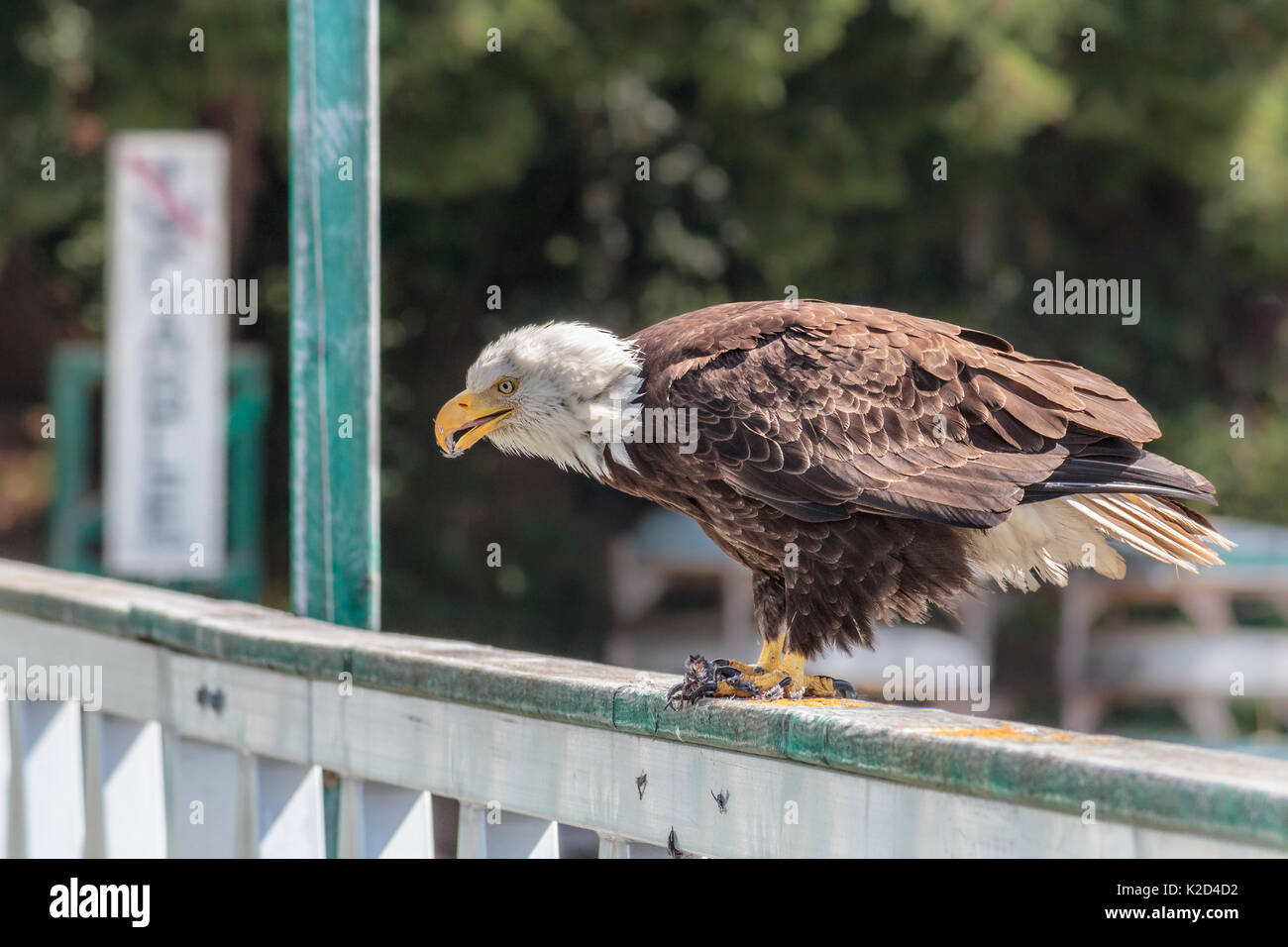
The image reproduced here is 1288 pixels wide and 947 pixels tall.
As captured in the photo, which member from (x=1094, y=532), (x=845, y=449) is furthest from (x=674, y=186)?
(x=845, y=449)

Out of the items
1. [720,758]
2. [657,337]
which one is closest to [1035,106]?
[657,337]

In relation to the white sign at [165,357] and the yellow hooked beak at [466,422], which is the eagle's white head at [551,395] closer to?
the yellow hooked beak at [466,422]

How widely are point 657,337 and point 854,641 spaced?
0.71m

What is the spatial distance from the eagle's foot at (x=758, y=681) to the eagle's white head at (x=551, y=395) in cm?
49

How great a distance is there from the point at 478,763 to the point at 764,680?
81cm

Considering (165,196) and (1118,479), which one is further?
(165,196)

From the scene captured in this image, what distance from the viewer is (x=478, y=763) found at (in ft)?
7.91

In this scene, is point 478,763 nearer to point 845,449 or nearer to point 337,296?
point 845,449

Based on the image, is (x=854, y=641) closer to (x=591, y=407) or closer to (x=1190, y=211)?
(x=591, y=407)

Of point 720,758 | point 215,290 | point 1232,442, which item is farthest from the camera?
point 1232,442

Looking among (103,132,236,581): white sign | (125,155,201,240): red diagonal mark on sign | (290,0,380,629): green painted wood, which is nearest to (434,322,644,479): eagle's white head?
(290,0,380,629): green painted wood

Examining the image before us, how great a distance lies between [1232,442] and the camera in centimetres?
1060

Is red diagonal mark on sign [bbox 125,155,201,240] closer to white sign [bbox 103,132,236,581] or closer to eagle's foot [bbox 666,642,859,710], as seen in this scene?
white sign [bbox 103,132,236,581]
